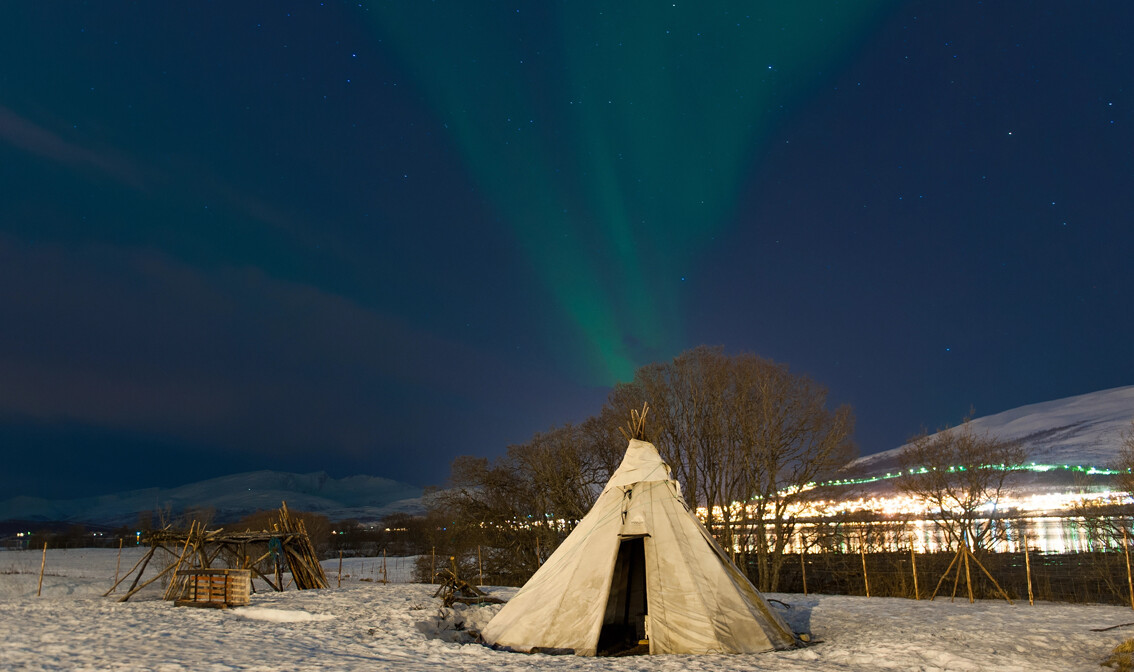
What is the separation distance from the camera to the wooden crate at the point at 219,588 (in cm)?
1645

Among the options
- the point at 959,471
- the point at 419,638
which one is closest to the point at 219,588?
the point at 419,638

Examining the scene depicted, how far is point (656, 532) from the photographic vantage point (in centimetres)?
1144

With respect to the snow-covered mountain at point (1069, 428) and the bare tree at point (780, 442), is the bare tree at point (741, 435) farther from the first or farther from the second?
the snow-covered mountain at point (1069, 428)

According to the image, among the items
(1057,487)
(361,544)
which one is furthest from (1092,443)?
(361,544)

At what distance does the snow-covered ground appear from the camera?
29.7ft

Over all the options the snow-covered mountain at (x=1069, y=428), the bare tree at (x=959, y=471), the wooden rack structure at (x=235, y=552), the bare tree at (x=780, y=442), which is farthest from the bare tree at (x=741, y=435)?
the snow-covered mountain at (x=1069, y=428)

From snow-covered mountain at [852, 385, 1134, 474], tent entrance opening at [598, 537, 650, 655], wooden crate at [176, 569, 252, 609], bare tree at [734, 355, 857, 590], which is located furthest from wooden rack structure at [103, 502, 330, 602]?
snow-covered mountain at [852, 385, 1134, 474]

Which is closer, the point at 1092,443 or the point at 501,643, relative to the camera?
the point at 501,643

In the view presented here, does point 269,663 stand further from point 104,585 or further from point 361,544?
point 361,544

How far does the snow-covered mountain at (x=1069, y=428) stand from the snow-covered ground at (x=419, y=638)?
67.7 metres

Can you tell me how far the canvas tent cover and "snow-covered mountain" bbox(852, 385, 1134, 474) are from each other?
7203 cm

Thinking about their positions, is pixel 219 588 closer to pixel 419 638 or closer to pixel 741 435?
pixel 419 638

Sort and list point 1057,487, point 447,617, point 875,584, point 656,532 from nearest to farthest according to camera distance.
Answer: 1. point 656,532
2. point 447,617
3. point 875,584
4. point 1057,487

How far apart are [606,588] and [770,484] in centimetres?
1880
